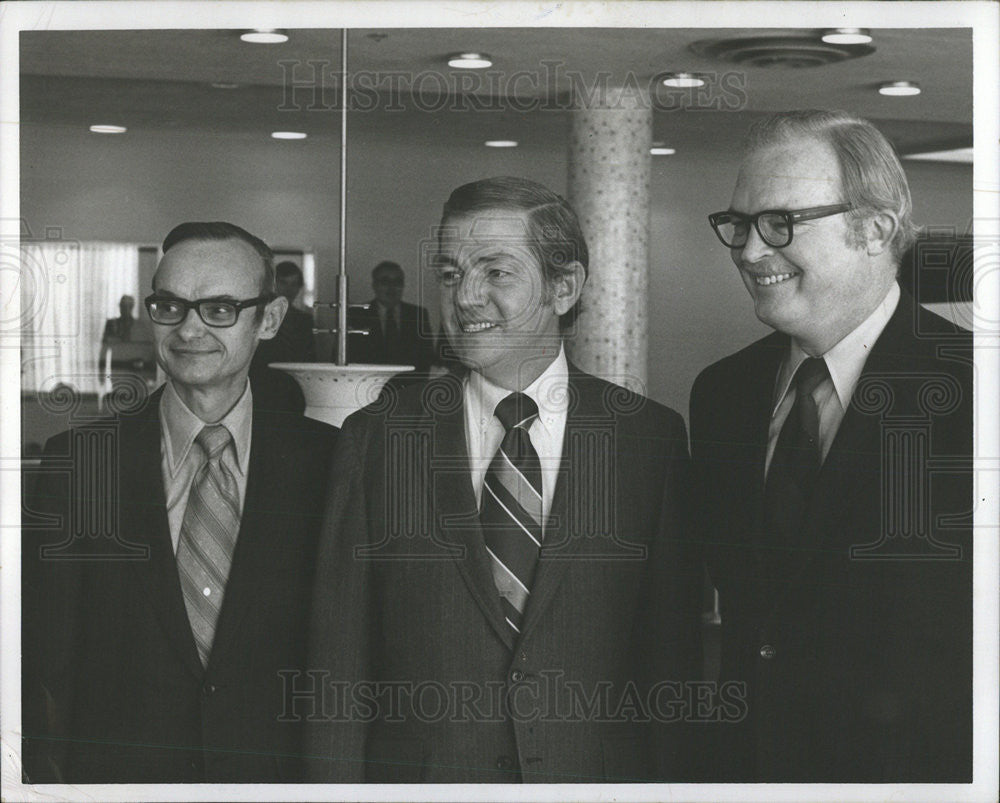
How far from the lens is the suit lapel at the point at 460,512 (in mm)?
2195

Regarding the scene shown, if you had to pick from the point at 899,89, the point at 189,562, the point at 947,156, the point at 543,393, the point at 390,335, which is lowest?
the point at 189,562

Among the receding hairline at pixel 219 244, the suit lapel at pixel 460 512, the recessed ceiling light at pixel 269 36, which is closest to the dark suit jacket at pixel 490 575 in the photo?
the suit lapel at pixel 460 512

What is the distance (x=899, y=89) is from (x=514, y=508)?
3.73 feet

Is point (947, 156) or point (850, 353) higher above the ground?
point (947, 156)

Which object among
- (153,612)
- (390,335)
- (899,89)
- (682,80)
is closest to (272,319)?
(390,335)

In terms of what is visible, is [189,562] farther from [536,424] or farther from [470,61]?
[470,61]

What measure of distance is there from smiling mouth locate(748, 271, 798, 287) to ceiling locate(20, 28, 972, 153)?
28 cm

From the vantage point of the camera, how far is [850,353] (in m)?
2.20

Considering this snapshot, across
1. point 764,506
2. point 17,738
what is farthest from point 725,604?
point 17,738

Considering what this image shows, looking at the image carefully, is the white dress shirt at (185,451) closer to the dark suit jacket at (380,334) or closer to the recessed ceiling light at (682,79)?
the dark suit jacket at (380,334)

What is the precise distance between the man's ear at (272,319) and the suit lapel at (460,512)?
1.10 feet

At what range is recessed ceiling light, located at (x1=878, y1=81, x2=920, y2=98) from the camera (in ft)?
7.15

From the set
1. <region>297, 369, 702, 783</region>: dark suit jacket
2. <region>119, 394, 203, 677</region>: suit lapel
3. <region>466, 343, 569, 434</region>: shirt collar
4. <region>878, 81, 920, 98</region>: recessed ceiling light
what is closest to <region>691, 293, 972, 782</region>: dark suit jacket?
<region>297, 369, 702, 783</region>: dark suit jacket

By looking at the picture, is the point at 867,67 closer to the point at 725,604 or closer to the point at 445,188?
the point at 445,188
